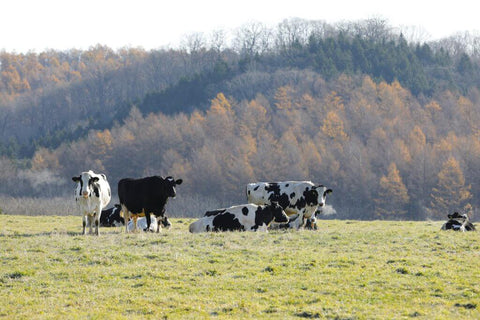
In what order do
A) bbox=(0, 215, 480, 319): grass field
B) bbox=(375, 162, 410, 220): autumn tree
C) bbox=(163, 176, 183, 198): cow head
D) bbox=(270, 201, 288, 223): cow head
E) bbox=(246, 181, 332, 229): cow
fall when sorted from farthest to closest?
1. bbox=(375, 162, 410, 220): autumn tree
2. bbox=(246, 181, 332, 229): cow
3. bbox=(270, 201, 288, 223): cow head
4. bbox=(163, 176, 183, 198): cow head
5. bbox=(0, 215, 480, 319): grass field

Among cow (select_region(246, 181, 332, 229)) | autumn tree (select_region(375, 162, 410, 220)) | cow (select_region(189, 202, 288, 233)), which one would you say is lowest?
autumn tree (select_region(375, 162, 410, 220))

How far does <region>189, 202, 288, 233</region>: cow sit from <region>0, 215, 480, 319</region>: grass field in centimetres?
329

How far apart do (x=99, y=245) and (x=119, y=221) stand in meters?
12.2

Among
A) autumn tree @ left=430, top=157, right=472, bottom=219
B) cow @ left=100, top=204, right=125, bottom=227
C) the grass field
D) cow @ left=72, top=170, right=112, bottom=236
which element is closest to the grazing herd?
cow @ left=72, top=170, right=112, bottom=236

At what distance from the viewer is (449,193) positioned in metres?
94.4

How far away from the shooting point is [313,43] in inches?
5891

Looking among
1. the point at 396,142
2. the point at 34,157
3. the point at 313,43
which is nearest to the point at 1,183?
the point at 34,157

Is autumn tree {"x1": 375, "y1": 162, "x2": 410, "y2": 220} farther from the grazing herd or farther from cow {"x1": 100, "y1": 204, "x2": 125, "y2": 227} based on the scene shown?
cow {"x1": 100, "y1": 204, "x2": 125, "y2": 227}

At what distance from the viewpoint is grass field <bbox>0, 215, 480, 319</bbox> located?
12.4m

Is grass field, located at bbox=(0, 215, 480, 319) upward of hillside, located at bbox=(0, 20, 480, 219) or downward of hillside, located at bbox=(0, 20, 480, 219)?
downward

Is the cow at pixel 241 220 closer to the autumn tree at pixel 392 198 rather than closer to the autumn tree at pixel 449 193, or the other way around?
the autumn tree at pixel 449 193

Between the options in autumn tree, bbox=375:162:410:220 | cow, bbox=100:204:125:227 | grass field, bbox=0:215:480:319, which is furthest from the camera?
autumn tree, bbox=375:162:410:220

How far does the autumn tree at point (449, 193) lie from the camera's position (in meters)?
93.2

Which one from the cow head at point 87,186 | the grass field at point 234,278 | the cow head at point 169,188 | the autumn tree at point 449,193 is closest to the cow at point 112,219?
the cow head at point 169,188
